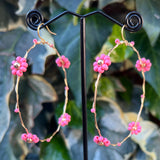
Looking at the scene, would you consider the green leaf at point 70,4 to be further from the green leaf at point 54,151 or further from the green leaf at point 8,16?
the green leaf at point 54,151

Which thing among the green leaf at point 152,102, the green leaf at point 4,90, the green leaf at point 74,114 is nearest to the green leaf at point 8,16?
the green leaf at point 4,90

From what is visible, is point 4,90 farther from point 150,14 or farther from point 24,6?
point 150,14

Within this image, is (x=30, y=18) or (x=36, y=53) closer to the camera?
(x=30, y=18)

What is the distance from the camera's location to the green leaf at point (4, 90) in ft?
1.43

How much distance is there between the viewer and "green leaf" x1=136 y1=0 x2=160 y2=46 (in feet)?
1.36

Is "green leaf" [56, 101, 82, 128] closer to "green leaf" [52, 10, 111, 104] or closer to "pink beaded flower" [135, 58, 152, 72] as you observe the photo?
"green leaf" [52, 10, 111, 104]

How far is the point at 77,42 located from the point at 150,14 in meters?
0.14

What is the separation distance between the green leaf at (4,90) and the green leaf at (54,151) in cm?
10

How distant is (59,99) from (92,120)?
0.13m

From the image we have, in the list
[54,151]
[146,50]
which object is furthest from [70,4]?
[54,151]

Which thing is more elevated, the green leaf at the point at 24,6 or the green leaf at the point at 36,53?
the green leaf at the point at 24,6

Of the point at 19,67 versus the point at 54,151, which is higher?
the point at 19,67

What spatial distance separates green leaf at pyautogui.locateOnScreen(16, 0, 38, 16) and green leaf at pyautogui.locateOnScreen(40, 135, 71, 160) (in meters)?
0.27

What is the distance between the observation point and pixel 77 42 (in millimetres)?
460
